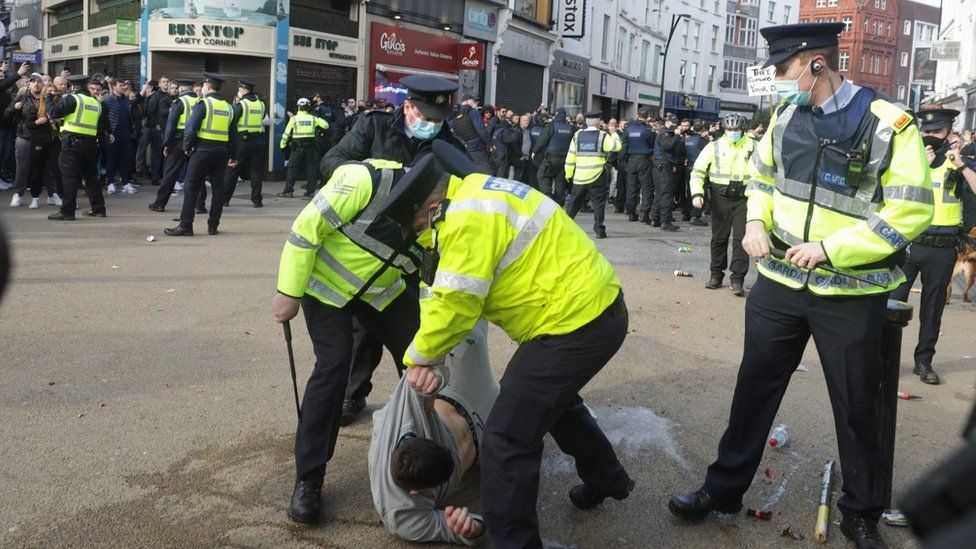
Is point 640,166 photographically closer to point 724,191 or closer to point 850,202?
point 724,191

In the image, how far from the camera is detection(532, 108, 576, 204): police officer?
1761cm

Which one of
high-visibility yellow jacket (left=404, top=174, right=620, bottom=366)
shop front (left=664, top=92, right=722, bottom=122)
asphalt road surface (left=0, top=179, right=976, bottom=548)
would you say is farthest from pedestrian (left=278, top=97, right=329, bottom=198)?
shop front (left=664, top=92, right=722, bottom=122)

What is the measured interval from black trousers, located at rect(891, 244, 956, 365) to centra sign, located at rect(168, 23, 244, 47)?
18003mm

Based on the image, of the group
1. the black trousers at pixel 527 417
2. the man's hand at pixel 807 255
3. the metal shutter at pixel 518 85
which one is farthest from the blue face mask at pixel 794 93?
the metal shutter at pixel 518 85

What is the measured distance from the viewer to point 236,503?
13.4 ft

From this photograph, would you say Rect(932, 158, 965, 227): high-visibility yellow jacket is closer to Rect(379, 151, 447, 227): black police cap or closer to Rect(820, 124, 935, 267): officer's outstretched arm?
Rect(820, 124, 935, 267): officer's outstretched arm

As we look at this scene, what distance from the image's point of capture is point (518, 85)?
3412 centimetres

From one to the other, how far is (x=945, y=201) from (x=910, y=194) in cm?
396

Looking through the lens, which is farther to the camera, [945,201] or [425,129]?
[945,201]

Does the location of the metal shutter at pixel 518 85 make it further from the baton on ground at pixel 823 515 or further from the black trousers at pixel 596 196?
the baton on ground at pixel 823 515

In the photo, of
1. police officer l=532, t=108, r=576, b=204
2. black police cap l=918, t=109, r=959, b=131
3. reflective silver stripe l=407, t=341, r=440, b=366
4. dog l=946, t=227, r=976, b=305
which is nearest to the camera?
reflective silver stripe l=407, t=341, r=440, b=366

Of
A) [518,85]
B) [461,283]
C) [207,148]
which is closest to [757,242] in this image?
[461,283]

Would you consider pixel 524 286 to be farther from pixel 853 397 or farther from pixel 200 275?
pixel 200 275

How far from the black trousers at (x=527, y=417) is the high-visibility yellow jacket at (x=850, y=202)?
0.96 meters
